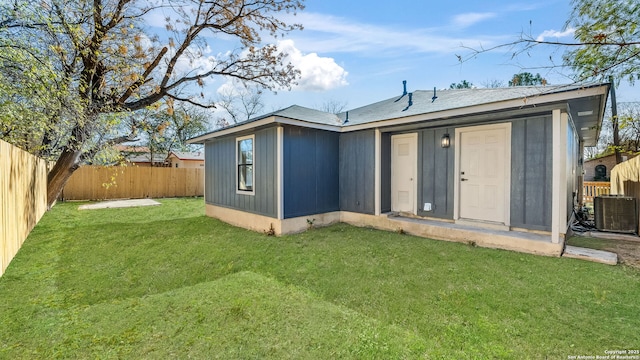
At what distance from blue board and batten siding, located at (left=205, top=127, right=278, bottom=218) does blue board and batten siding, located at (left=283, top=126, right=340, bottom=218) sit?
0.29 metres

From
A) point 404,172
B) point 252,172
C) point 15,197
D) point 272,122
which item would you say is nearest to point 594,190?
point 404,172

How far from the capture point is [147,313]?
2.53m

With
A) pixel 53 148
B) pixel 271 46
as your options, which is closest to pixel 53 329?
pixel 53 148

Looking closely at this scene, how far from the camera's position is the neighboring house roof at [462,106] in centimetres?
376

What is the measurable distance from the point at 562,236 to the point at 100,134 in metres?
8.85

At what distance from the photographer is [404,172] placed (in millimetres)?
6109

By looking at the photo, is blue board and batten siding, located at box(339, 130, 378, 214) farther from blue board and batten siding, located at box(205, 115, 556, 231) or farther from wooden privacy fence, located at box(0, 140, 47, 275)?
wooden privacy fence, located at box(0, 140, 47, 275)

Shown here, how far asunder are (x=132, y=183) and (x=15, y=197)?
970 cm

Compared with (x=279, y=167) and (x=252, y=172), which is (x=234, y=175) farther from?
(x=279, y=167)

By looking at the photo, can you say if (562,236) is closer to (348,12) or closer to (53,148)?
(348,12)

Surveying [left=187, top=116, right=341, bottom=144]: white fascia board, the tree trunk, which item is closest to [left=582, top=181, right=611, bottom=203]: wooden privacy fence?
[left=187, top=116, right=341, bottom=144]: white fascia board

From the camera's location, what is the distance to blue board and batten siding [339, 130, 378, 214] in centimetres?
614

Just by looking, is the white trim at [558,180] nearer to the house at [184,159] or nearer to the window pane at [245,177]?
the window pane at [245,177]

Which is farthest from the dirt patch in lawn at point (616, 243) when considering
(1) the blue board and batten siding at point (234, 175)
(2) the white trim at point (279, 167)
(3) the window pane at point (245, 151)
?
(3) the window pane at point (245, 151)
